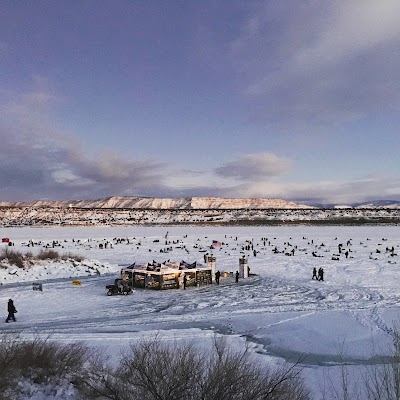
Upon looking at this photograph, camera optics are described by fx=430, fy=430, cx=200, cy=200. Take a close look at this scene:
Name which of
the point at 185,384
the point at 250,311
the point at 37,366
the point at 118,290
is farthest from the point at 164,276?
the point at 185,384

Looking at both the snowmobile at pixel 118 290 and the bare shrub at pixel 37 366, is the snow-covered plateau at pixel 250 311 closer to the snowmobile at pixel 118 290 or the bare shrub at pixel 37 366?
the snowmobile at pixel 118 290

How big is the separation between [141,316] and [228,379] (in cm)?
1185

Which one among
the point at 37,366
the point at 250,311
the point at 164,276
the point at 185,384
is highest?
the point at 185,384

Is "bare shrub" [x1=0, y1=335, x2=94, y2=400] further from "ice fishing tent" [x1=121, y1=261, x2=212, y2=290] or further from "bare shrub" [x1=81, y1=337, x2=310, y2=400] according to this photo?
"ice fishing tent" [x1=121, y1=261, x2=212, y2=290]

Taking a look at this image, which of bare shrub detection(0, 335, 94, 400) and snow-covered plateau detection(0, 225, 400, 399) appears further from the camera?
snow-covered plateau detection(0, 225, 400, 399)

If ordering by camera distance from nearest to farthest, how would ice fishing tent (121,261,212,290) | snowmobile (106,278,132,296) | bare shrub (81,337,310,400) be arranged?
bare shrub (81,337,310,400) → snowmobile (106,278,132,296) → ice fishing tent (121,261,212,290)

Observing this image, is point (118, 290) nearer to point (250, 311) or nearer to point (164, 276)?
point (164, 276)

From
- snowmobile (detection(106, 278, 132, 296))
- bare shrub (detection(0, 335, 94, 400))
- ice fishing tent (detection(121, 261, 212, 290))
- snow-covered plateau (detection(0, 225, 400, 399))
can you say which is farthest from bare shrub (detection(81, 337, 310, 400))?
ice fishing tent (detection(121, 261, 212, 290))

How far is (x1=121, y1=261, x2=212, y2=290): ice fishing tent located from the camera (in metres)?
26.0

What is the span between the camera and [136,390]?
25.4 feet

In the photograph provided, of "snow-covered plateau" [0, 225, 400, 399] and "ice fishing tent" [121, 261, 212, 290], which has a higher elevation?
"ice fishing tent" [121, 261, 212, 290]

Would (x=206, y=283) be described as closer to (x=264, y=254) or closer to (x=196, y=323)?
(x=196, y=323)

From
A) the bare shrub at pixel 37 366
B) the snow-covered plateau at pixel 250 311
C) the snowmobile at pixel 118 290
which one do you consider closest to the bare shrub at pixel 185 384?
the bare shrub at pixel 37 366

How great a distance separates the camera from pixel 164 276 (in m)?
26.1
